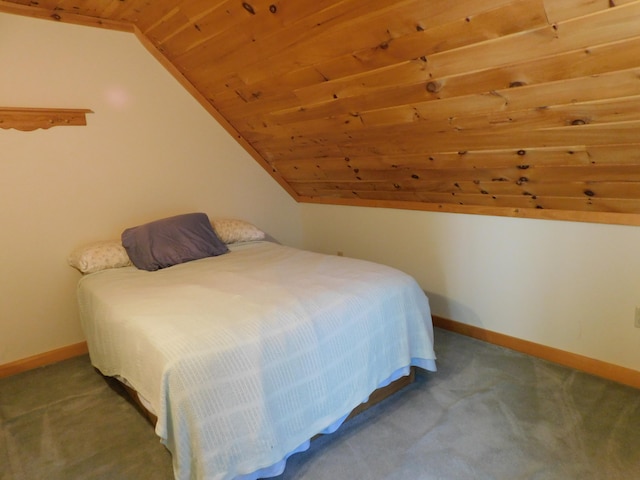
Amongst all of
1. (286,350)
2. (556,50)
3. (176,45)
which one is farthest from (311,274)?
(176,45)

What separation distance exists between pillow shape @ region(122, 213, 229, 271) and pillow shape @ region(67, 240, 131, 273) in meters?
0.05

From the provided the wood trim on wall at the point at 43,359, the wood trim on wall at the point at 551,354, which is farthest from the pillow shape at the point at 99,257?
the wood trim on wall at the point at 551,354

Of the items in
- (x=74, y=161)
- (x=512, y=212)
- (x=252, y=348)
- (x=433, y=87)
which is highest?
(x=433, y=87)

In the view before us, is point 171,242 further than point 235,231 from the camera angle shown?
No

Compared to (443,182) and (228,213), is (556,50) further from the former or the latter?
(228,213)

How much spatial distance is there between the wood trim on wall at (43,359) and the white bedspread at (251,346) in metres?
0.54

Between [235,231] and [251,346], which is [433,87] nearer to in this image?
[251,346]

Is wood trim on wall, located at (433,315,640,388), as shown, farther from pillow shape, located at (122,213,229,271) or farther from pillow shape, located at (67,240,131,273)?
pillow shape, located at (67,240,131,273)

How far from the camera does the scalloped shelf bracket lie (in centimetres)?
251

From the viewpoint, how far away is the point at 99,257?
2637mm

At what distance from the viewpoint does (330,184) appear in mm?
3436

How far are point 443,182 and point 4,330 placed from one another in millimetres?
2838

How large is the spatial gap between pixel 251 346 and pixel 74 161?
6.60ft

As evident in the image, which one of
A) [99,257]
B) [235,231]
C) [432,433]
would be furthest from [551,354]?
[99,257]
